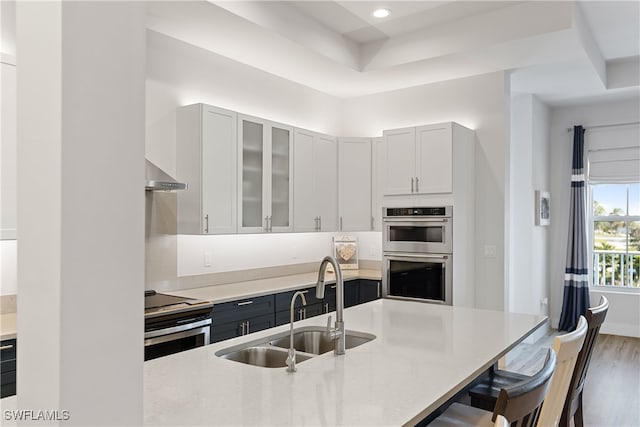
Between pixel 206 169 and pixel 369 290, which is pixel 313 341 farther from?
pixel 369 290

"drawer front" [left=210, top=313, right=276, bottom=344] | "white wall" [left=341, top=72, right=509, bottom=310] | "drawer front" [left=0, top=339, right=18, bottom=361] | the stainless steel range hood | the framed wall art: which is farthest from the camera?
the framed wall art

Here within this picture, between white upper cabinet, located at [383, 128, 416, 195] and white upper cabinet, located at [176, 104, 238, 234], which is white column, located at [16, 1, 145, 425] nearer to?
white upper cabinet, located at [176, 104, 238, 234]

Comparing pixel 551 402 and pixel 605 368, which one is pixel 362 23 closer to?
pixel 551 402

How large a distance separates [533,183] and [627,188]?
57.4 inches

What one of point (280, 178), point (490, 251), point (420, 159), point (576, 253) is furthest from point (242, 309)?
point (576, 253)

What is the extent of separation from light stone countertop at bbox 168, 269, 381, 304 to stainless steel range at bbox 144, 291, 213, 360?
0.21m

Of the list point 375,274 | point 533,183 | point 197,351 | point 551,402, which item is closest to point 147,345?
point 197,351

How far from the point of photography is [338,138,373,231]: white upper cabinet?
513 centimetres

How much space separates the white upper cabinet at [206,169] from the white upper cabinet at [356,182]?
1.56 m

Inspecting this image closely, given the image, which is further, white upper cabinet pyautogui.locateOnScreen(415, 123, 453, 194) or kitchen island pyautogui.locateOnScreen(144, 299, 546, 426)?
white upper cabinet pyautogui.locateOnScreen(415, 123, 453, 194)

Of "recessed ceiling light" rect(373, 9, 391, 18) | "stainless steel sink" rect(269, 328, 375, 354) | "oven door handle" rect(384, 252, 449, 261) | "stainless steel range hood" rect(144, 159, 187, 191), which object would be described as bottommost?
"stainless steel sink" rect(269, 328, 375, 354)

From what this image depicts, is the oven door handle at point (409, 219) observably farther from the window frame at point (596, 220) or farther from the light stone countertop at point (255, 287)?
the window frame at point (596, 220)

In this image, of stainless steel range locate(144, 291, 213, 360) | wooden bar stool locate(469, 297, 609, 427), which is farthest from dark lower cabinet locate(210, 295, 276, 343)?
wooden bar stool locate(469, 297, 609, 427)

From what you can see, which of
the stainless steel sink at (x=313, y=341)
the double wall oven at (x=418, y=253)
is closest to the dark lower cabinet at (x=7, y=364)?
the stainless steel sink at (x=313, y=341)
